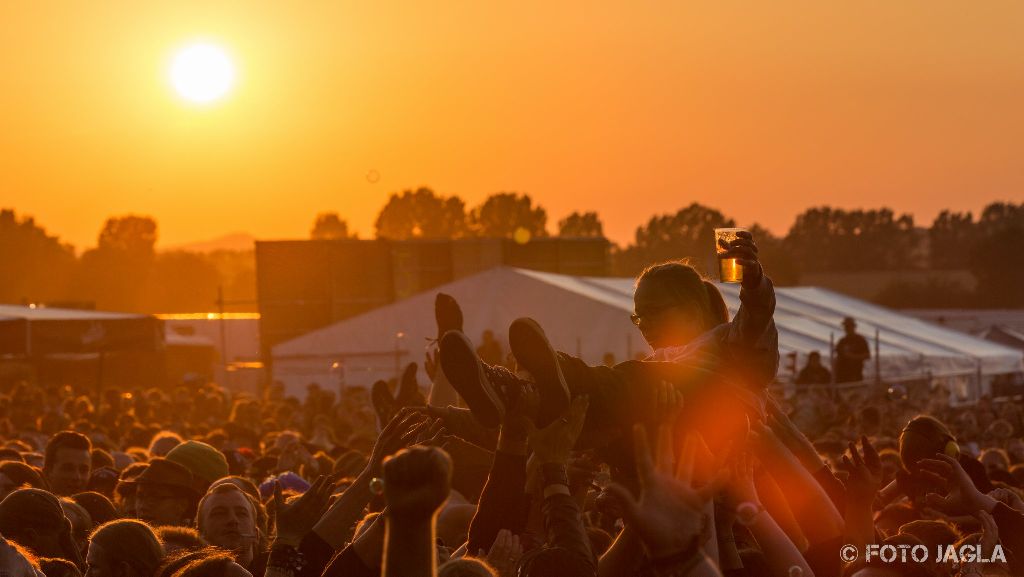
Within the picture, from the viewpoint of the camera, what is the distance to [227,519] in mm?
6176

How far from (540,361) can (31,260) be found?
16612 cm

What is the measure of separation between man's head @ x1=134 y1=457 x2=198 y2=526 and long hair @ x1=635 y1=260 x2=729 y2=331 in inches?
154

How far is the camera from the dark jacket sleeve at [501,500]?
11.8ft

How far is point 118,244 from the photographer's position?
568ft

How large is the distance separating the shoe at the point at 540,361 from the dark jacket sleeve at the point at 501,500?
0.26m

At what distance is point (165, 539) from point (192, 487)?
1995mm

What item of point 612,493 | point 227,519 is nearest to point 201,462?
point 227,519

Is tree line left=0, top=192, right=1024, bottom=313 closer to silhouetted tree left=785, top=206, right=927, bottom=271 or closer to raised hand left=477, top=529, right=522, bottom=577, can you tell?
silhouetted tree left=785, top=206, right=927, bottom=271

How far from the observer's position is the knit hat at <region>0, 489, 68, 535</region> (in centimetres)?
571

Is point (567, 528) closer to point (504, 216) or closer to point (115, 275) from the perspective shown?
point (504, 216)

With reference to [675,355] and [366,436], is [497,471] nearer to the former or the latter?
[675,355]

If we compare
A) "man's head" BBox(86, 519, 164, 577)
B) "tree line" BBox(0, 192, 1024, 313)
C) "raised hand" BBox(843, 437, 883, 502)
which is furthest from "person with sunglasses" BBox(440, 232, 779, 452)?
"tree line" BBox(0, 192, 1024, 313)

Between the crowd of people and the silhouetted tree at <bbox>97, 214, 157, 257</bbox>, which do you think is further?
the silhouetted tree at <bbox>97, 214, 157, 257</bbox>

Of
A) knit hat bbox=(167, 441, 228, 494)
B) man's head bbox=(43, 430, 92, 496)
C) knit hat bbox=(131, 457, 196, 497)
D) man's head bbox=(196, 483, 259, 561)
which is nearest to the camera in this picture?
man's head bbox=(196, 483, 259, 561)
